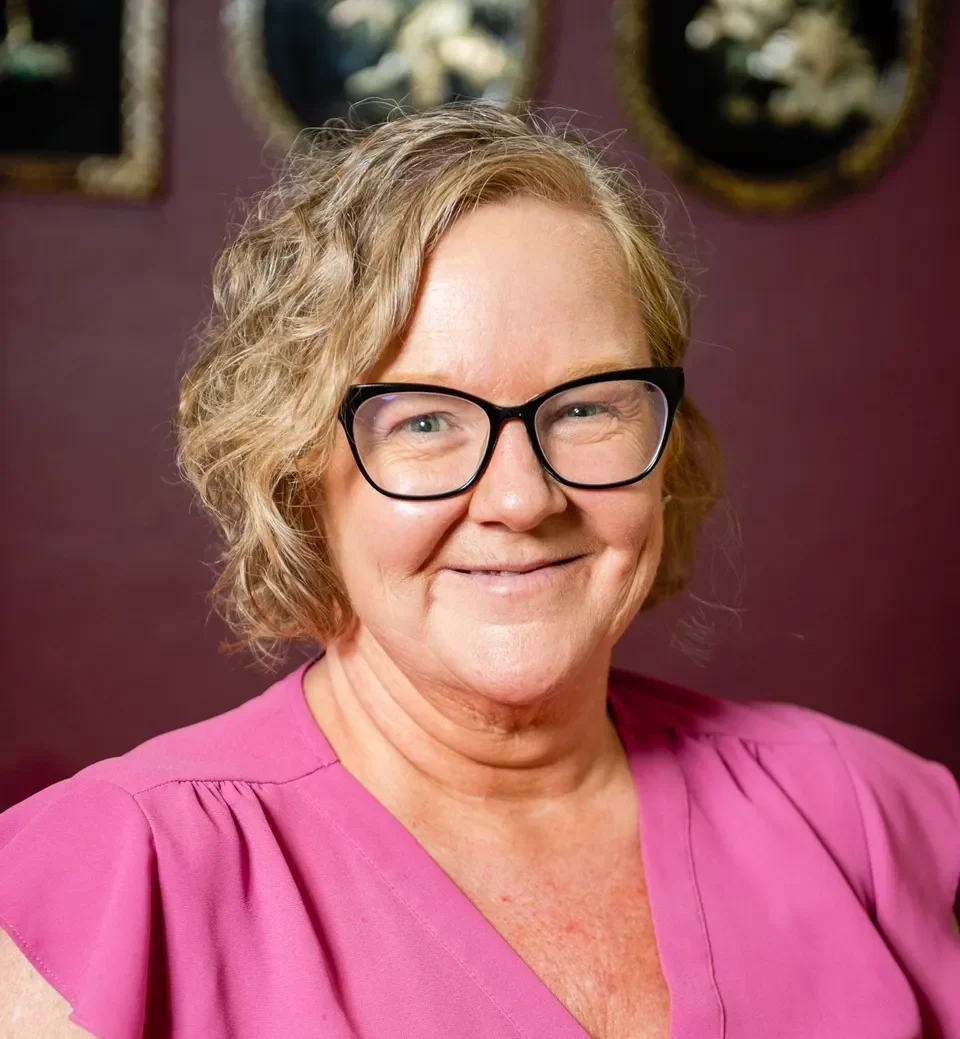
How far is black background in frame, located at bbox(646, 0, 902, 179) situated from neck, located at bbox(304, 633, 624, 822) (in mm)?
2161

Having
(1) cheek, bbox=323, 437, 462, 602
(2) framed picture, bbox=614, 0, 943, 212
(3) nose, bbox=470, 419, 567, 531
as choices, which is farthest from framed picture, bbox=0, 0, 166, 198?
(3) nose, bbox=470, 419, 567, 531

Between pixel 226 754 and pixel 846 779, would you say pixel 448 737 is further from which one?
pixel 846 779

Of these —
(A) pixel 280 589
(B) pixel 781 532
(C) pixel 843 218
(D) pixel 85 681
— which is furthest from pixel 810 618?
(A) pixel 280 589

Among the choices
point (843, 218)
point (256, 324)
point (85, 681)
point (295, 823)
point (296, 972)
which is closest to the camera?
point (296, 972)

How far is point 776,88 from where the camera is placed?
315 centimetres

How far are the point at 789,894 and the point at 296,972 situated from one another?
1.85ft

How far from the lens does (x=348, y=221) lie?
1.17m

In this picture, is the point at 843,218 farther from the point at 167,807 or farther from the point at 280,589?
the point at 167,807

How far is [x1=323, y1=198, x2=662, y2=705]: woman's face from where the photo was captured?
1106 millimetres

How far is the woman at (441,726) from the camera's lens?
102cm

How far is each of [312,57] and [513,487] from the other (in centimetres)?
206

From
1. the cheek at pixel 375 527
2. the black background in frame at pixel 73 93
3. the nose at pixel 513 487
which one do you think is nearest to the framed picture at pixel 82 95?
the black background in frame at pixel 73 93

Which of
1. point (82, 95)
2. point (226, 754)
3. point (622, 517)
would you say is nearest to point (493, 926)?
point (226, 754)

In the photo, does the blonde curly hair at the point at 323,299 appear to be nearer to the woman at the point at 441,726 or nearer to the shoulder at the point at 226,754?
the woman at the point at 441,726
